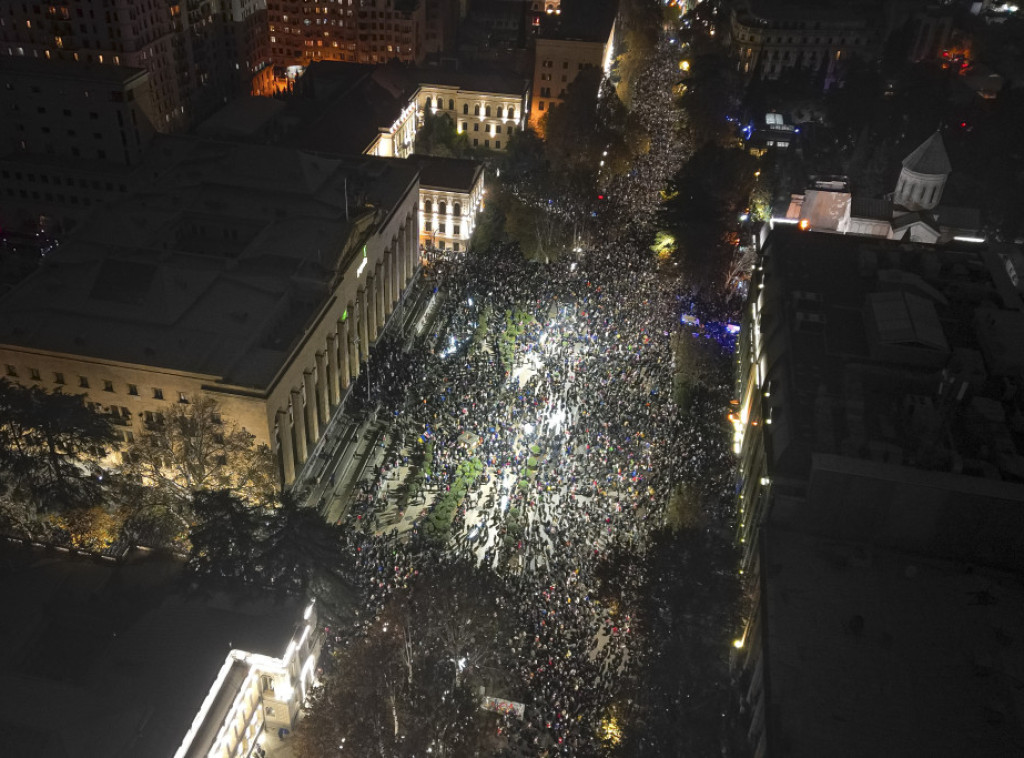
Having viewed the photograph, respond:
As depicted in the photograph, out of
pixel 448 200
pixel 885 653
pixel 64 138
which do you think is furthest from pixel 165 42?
pixel 885 653

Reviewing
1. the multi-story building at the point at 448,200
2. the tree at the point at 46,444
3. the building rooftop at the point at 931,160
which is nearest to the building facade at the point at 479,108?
the multi-story building at the point at 448,200

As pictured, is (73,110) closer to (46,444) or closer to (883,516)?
(46,444)

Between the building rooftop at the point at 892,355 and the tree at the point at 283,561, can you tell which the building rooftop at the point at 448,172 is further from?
the tree at the point at 283,561

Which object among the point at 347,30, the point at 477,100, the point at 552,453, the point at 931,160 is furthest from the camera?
the point at 347,30

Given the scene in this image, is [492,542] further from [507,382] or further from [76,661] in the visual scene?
[76,661]

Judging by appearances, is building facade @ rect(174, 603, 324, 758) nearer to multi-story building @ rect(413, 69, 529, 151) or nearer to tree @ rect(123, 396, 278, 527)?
tree @ rect(123, 396, 278, 527)

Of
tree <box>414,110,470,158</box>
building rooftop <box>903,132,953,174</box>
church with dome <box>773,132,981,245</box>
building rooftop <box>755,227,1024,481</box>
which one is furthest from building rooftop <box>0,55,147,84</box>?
building rooftop <box>903,132,953,174</box>

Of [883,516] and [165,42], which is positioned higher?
[165,42]
